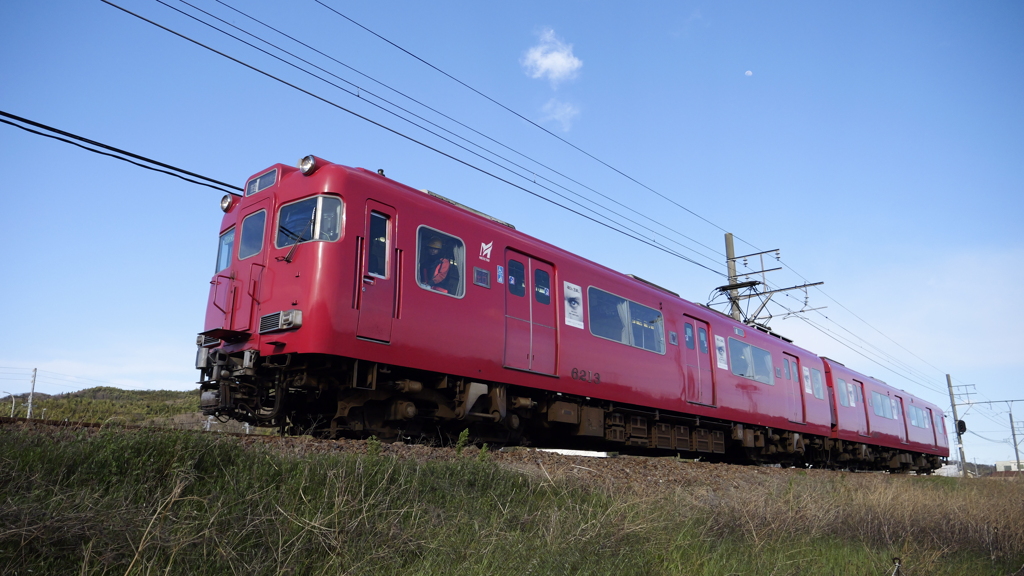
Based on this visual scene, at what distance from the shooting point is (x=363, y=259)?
713cm

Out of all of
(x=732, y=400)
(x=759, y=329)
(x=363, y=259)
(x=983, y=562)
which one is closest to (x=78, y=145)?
(x=363, y=259)

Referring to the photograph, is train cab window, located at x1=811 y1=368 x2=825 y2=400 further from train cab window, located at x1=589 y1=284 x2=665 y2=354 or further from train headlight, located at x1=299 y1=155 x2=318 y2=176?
train headlight, located at x1=299 y1=155 x2=318 y2=176

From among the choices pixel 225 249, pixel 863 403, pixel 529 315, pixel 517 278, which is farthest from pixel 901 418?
pixel 225 249

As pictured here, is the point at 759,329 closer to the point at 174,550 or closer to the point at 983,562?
the point at 983,562

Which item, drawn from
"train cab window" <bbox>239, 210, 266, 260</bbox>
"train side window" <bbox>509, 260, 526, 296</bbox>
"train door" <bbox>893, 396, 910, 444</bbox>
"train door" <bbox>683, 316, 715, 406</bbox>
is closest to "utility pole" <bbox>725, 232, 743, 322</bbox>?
"train door" <bbox>893, 396, 910, 444</bbox>

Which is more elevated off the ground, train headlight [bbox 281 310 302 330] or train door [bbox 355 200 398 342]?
train door [bbox 355 200 398 342]

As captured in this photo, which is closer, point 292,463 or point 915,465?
point 292,463

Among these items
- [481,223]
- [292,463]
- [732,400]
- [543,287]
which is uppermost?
[481,223]

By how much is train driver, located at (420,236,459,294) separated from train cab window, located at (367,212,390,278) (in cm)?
49

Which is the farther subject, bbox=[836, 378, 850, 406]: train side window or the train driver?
bbox=[836, 378, 850, 406]: train side window

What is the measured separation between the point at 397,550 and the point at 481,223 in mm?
5382

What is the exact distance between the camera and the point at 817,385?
18156mm

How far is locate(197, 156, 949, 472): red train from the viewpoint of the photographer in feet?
23.1

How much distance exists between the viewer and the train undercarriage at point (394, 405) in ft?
23.2
